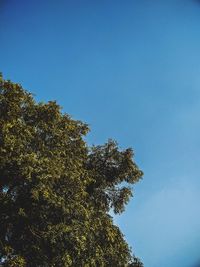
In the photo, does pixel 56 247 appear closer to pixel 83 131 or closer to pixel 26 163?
pixel 26 163

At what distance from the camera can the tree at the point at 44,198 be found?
80.8 ft

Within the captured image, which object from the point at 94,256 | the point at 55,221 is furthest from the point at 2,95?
the point at 94,256

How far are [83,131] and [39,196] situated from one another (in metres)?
8.76

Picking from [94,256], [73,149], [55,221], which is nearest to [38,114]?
[73,149]

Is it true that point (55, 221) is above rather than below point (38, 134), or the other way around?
below

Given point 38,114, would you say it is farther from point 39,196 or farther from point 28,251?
point 28,251

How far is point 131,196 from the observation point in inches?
1334

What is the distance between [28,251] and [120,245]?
799 centimetres

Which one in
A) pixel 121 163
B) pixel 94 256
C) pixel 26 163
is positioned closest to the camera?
pixel 26 163

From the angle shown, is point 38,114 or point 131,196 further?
point 131,196

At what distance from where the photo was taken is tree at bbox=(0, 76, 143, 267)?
2464 centimetres

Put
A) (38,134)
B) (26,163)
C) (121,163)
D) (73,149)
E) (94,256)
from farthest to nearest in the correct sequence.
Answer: (121,163) < (73,149) < (38,134) < (94,256) < (26,163)

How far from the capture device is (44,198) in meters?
24.6

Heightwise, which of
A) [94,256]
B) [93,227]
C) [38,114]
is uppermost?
[38,114]
